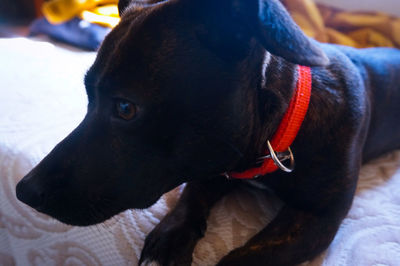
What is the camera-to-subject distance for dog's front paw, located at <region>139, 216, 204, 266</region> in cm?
81

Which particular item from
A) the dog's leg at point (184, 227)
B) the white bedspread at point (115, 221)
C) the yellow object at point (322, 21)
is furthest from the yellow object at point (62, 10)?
the dog's leg at point (184, 227)

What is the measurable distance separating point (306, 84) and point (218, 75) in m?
0.27

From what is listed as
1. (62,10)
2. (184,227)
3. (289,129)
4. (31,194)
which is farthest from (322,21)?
(31,194)

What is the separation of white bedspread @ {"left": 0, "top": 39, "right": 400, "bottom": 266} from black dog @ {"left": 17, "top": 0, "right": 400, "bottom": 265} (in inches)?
1.6

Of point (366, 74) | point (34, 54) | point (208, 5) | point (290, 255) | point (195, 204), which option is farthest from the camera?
point (34, 54)

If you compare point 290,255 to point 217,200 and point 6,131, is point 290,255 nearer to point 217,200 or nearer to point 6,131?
point 217,200

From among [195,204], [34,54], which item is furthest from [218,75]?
[34,54]

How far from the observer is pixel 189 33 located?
2.34 feet

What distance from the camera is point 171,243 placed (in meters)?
0.85

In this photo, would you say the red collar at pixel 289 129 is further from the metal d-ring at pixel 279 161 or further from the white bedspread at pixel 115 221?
the white bedspread at pixel 115 221

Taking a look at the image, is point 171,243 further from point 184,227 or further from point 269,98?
point 269,98

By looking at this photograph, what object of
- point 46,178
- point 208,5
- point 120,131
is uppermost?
point 208,5

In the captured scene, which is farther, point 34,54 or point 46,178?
point 34,54

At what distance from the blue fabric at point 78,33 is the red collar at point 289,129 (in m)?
1.08
